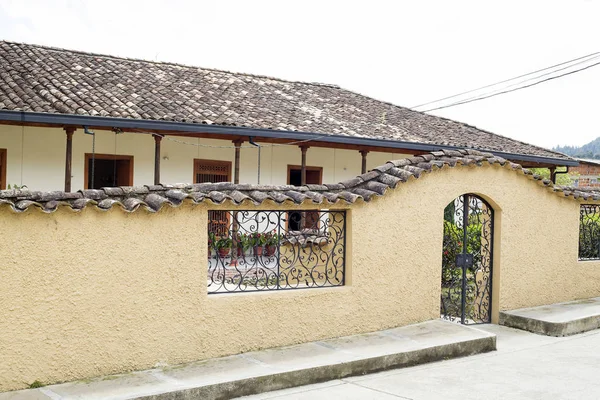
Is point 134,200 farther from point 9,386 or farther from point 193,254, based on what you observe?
point 9,386

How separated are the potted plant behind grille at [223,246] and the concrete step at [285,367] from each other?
102 cm

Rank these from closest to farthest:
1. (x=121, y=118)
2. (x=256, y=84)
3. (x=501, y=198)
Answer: (x=501, y=198), (x=121, y=118), (x=256, y=84)

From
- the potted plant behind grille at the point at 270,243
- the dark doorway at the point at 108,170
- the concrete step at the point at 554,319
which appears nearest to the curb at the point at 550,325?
the concrete step at the point at 554,319

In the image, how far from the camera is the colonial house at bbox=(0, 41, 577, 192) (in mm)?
13398

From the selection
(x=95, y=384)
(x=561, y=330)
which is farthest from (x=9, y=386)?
(x=561, y=330)

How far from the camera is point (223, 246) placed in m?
6.62

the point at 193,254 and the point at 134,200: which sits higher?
the point at 134,200

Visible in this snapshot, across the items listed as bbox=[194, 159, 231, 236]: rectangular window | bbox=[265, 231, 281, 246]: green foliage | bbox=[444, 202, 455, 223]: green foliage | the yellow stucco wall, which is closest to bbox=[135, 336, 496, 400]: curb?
the yellow stucco wall

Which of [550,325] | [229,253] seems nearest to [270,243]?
[229,253]

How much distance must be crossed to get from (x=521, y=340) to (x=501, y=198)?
180 cm

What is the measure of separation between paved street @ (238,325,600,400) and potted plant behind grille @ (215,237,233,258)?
1541 millimetres

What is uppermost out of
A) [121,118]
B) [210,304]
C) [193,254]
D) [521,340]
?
[121,118]

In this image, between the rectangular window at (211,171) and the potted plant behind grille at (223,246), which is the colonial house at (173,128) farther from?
the potted plant behind grille at (223,246)

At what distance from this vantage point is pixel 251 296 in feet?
20.6
